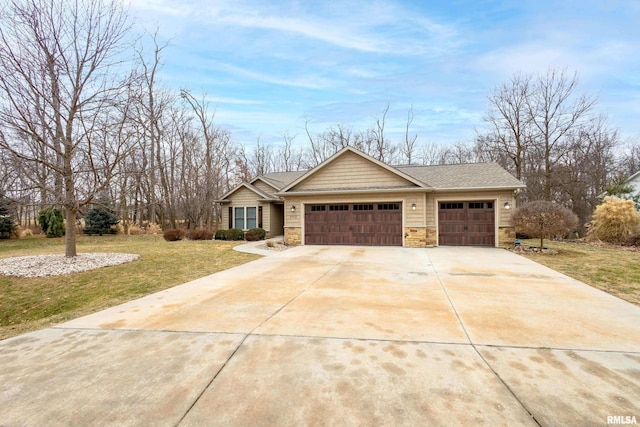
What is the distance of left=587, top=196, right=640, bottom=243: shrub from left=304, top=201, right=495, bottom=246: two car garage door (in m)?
5.47

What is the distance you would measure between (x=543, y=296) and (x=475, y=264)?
328 centimetres

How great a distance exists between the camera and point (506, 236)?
12.8 metres

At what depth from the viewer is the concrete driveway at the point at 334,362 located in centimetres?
223

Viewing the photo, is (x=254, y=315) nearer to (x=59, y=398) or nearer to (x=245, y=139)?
(x=59, y=398)

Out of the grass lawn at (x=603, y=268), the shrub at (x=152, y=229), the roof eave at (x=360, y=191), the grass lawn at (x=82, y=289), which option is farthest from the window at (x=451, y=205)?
the shrub at (x=152, y=229)

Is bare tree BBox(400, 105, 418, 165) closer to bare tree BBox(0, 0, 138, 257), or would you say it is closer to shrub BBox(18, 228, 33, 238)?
bare tree BBox(0, 0, 138, 257)

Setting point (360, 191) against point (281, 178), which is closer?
point (360, 191)

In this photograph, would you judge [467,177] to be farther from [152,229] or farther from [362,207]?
[152,229]

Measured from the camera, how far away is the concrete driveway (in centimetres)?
223

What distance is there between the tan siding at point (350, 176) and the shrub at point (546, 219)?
4.39 meters

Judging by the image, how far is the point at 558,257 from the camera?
32.8 feet

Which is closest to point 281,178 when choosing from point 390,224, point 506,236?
point 390,224

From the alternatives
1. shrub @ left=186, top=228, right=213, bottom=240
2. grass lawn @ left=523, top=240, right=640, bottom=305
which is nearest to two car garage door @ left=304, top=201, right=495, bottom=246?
grass lawn @ left=523, top=240, right=640, bottom=305

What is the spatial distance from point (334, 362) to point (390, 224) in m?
10.9
